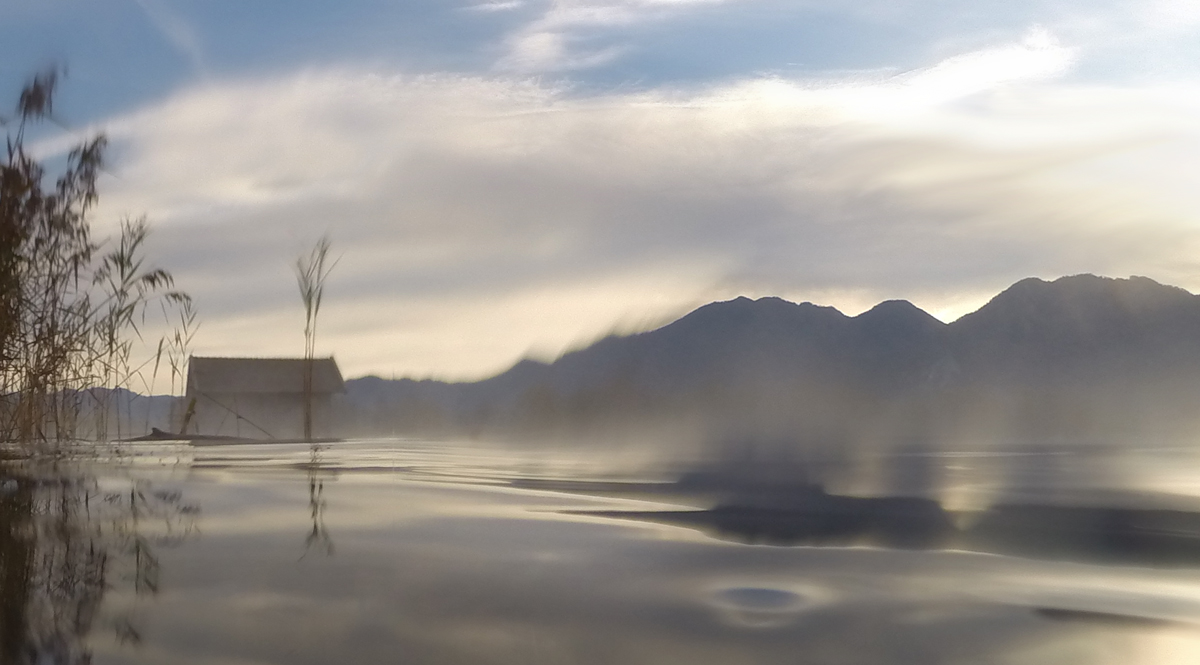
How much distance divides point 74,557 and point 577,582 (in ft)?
2.31

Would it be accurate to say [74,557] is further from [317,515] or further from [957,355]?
[957,355]

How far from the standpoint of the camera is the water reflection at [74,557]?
0.86 metres

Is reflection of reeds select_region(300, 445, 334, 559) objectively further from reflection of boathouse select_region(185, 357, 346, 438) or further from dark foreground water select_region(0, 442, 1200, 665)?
reflection of boathouse select_region(185, 357, 346, 438)

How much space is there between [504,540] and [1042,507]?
1.43 m

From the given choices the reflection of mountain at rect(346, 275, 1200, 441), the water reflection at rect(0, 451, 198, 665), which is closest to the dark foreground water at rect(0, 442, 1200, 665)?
the water reflection at rect(0, 451, 198, 665)

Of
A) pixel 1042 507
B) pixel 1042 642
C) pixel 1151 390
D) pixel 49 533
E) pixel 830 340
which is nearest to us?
pixel 1042 642

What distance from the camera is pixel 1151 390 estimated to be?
239 ft

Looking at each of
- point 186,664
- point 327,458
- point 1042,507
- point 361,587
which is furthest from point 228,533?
point 327,458

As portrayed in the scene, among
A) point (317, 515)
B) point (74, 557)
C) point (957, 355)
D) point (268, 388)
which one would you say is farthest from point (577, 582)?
point (957, 355)

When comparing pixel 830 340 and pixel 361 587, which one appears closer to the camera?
pixel 361 587

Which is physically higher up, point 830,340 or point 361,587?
point 830,340

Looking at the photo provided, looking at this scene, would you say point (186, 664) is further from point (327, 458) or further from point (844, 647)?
point (327, 458)

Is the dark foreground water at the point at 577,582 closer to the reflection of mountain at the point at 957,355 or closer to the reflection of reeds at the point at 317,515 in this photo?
the reflection of reeds at the point at 317,515

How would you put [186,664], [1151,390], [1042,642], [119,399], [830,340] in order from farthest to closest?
[830,340] < [1151,390] < [119,399] < [1042,642] < [186,664]
